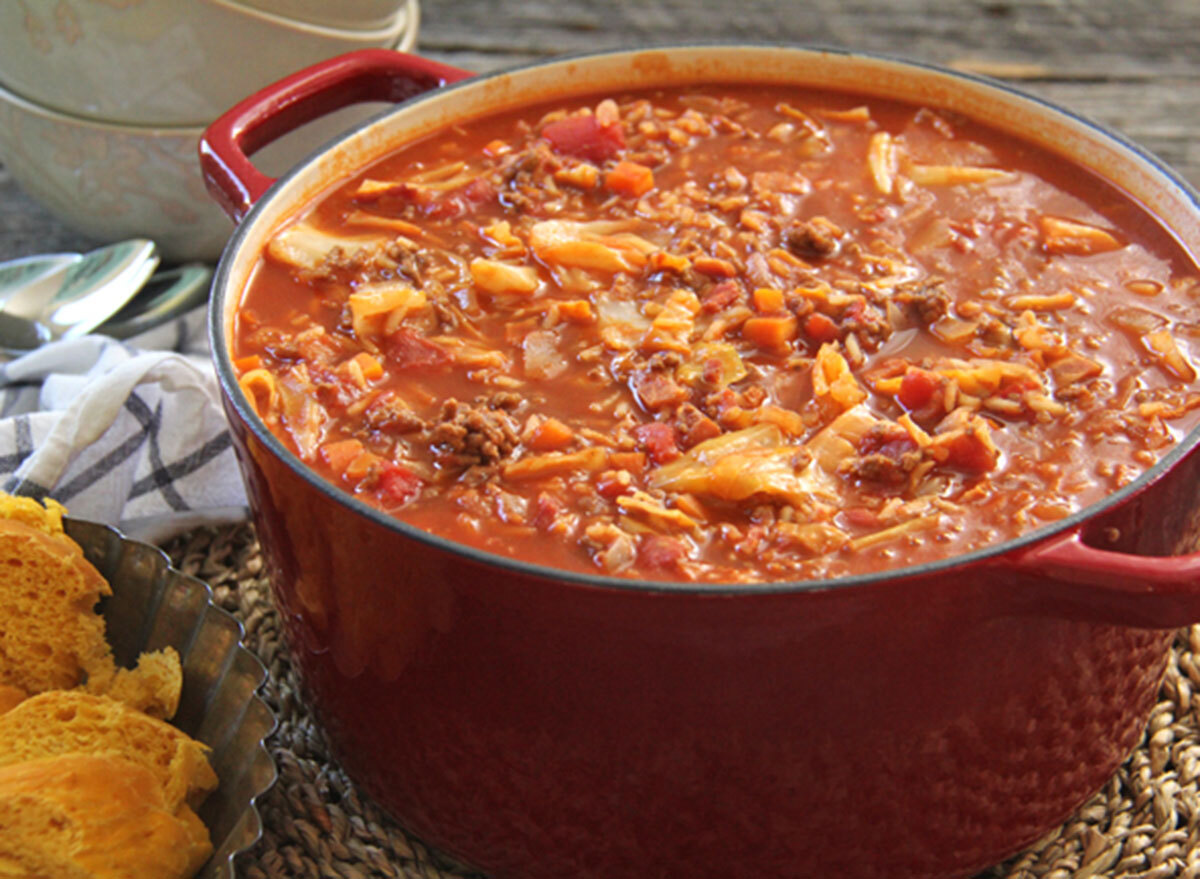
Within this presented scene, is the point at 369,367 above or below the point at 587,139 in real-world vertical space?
below

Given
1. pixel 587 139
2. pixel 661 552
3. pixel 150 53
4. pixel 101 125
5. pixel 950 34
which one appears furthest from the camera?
pixel 950 34

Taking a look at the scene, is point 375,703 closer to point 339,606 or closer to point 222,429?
point 339,606

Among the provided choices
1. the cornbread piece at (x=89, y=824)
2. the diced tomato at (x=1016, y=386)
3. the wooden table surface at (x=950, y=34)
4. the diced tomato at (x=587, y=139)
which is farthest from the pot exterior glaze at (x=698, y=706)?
the wooden table surface at (x=950, y=34)

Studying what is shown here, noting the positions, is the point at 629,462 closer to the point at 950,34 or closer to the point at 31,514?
the point at 31,514

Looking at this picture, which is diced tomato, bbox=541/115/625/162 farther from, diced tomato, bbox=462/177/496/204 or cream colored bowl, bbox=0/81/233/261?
cream colored bowl, bbox=0/81/233/261

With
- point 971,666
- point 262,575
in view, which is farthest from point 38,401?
point 971,666

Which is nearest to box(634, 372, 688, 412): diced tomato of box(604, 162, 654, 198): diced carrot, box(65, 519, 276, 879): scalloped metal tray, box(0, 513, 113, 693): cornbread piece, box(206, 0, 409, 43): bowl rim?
box(604, 162, 654, 198): diced carrot

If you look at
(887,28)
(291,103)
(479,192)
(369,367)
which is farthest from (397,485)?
(887,28)
